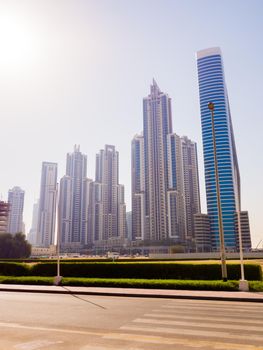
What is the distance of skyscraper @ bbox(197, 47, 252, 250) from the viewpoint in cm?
15625

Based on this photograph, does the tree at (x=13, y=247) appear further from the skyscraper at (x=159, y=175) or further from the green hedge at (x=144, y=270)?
the skyscraper at (x=159, y=175)

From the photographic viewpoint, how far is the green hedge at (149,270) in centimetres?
2394

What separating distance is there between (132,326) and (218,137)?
15400cm

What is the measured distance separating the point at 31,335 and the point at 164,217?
170m

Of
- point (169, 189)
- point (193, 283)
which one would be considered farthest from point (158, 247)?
point (193, 283)

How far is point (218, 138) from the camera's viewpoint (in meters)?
156

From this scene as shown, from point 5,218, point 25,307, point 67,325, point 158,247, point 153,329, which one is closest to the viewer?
point 153,329

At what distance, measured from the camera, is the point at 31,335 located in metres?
8.44

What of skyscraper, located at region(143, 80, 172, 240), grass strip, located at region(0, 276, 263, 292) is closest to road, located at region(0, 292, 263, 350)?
grass strip, located at region(0, 276, 263, 292)

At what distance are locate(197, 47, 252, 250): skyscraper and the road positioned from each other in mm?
147912

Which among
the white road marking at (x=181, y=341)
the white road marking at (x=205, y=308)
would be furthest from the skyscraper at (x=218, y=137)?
the white road marking at (x=181, y=341)

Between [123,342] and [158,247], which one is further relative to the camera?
[158,247]

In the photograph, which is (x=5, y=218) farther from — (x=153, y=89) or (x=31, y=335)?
(x=31, y=335)

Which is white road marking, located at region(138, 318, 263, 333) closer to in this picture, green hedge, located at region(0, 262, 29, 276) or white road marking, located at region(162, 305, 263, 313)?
white road marking, located at region(162, 305, 263, 313)
